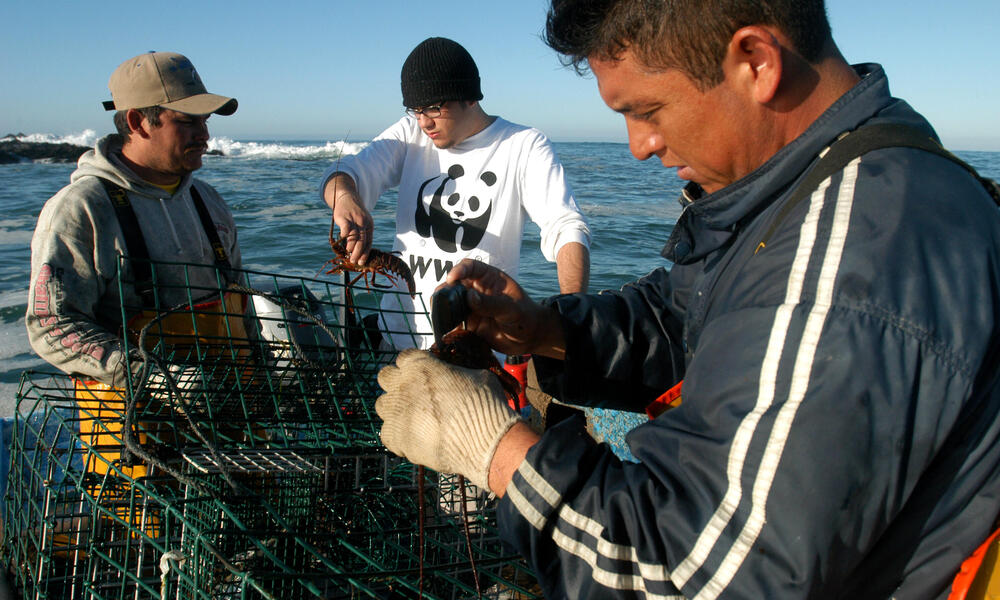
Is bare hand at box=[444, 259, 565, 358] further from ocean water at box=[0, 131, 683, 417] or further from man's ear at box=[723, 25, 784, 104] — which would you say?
ocean water at box=[0, 131, 683, 417]

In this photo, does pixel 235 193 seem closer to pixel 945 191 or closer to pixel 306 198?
pixel 306 198

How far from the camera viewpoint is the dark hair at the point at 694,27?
1289 mm

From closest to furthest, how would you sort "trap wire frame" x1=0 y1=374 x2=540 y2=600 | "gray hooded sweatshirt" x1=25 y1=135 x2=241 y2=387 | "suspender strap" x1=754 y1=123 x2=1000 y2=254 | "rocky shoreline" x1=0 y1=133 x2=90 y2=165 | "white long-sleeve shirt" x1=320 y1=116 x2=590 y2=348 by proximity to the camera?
"suspender strap" x1=754 y1=123 x2=1000 y2=254 < "trap wire frame" x1=0 y1=374 x2=540 y2=600 < "gray hooded sweatshirt" x1=25 y1=135 x2=241 y2=387 < "white long-sleeve shirt" x1=320 y1=116 x2=590 y2=348 < "rocky shoreline" x1=0 y1=133 x2=90 y2=165

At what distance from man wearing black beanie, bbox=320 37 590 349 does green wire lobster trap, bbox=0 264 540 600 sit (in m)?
1.22

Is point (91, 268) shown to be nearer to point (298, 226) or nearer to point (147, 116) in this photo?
point (147, 116)

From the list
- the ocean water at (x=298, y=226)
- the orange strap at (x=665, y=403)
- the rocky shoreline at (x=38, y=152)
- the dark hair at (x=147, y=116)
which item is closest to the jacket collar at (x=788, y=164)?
the orange strap at (x=665, y=403)

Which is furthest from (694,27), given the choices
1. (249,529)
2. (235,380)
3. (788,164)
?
(235,380)

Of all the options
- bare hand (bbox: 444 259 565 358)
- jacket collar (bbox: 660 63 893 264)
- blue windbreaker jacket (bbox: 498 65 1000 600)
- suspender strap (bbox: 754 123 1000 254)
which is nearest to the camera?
blue windbreaker jacket (bbox: 498 65 1000 600)

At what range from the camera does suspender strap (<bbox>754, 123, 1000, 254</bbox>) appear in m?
1.15

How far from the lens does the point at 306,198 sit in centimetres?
1714

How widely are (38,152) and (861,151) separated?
38.7 m

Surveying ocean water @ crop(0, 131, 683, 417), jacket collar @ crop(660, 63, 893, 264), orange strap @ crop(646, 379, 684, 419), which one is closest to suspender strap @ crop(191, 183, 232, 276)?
ocean water @ crop(0, 131, 683, 417)

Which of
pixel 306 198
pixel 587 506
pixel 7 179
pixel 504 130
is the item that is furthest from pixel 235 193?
pixel 587 506

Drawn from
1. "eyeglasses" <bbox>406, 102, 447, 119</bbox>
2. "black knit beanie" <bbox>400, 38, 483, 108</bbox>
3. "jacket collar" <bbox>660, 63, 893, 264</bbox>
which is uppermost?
"black knit beanie" <bbox>400, 38, 483, 108</bbox>
